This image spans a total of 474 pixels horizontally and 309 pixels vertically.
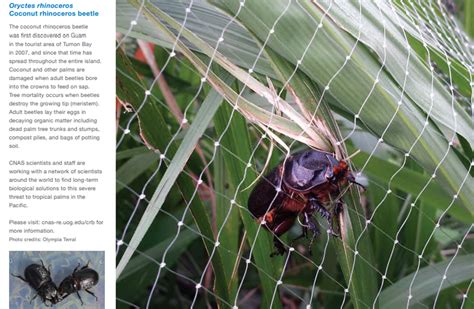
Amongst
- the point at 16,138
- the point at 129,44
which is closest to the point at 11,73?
the point at 16,138

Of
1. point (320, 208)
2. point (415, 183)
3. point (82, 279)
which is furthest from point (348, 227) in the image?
point (82, 279)

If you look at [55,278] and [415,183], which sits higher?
[415,183]

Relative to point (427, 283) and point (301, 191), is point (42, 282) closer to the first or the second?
point (301, 191)

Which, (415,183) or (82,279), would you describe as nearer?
(82,279)

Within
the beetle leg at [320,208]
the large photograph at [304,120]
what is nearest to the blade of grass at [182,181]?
the large photograph at [304,120]

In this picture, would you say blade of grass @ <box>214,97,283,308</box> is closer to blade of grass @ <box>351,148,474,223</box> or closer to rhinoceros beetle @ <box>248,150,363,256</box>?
rhinoceros beetle @ <box>248,150,363,256</box>

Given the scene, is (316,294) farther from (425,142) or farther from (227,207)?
(425,142)
